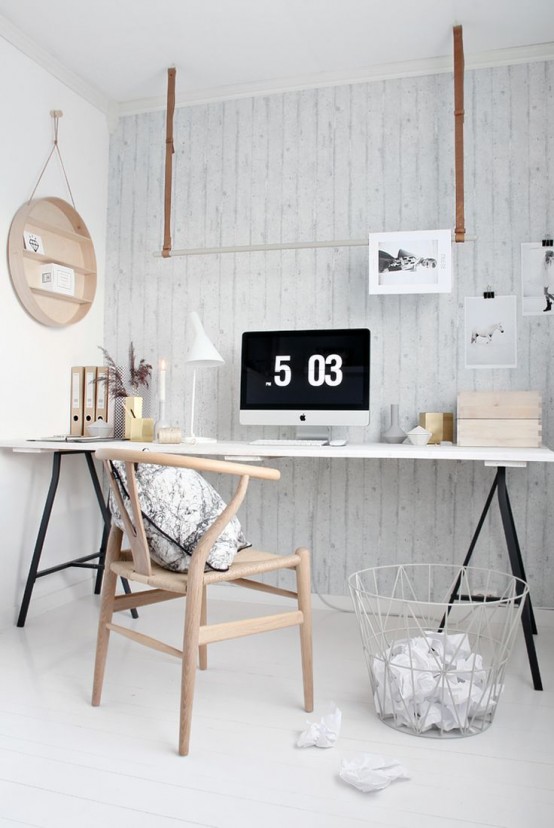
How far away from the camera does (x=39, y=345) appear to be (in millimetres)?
3014

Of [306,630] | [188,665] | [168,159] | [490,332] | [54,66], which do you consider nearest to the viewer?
[188,665]

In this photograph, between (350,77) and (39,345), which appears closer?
(39,345)

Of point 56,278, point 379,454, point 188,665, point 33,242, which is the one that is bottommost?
point 188,665

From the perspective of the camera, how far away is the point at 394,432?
2941 millimetres

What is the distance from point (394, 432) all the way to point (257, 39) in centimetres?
171

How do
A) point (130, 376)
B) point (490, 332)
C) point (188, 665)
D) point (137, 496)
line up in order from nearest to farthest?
point (188, 665) < point (137, 496) < point (490, 332) < point (130, 376)

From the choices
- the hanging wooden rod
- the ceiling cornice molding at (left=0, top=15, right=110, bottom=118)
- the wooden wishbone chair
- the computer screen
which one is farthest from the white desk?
the ceiling cornice molding at (left=0, top=15, right=110, bottom=118)

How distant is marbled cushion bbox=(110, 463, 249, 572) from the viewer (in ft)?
6.14

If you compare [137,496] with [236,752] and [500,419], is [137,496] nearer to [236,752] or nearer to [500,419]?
[236,752]

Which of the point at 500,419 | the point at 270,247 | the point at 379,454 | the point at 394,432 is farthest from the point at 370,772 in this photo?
the point at 270,247

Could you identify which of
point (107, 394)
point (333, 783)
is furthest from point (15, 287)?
point (333, 783)

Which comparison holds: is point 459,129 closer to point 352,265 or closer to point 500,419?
point 352,265

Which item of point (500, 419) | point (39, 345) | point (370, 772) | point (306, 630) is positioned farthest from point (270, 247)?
point (370, 772)

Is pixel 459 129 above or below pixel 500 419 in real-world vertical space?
above
